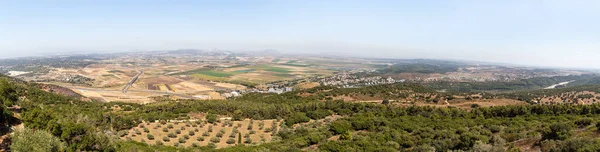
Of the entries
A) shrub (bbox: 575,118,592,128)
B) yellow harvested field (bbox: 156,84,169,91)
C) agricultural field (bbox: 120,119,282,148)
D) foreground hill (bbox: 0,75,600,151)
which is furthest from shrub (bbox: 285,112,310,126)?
yellow harvested field (bbox: 156,84,169,91)

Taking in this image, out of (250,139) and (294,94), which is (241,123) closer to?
(250,139)

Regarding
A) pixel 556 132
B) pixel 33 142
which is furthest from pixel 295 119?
pixel 33 142

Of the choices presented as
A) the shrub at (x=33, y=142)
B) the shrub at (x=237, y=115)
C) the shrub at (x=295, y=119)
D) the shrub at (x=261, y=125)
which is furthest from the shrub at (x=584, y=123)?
the shrub at (x=33, y=142)

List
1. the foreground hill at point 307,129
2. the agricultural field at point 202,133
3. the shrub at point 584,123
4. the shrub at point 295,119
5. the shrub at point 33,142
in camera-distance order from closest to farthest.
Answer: the shrub at point 33,142
the foreground hill at point 307,129
the shrub at point 584,123
the agricultural field at point 202,133
the shrub at point 295,119

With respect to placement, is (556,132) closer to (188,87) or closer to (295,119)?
(295,119)

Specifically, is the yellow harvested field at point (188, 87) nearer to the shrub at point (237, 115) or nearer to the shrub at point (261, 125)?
the shrub at point (237, 115)
